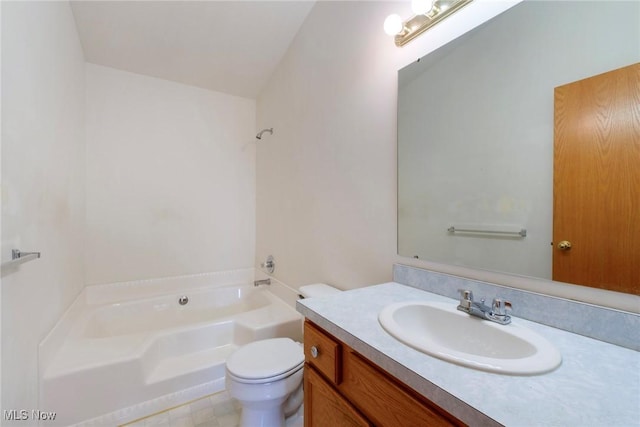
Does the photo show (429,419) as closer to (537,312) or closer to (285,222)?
(537,312)

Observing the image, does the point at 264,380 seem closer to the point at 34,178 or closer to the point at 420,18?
the point at 34,178

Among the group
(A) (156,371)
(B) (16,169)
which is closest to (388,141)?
(B) (16,169)

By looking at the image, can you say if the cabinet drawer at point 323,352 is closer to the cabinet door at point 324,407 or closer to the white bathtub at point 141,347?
the cabinet door at point 324,407

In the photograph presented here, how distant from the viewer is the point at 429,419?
1.82 feet

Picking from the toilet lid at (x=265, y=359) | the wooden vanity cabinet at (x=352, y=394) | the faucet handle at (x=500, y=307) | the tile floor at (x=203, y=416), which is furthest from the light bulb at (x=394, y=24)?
the tile floor at (x=203, y=416)

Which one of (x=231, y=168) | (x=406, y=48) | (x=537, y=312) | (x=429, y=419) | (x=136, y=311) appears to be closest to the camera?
(x=429, y=419)

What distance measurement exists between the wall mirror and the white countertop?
26 cm

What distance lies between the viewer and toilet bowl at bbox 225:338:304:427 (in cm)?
127

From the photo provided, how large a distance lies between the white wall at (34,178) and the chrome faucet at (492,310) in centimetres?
163

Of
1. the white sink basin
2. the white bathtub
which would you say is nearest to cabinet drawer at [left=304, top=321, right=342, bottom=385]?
the white sink basin

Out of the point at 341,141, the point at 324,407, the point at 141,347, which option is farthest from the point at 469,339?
the point at 141,347

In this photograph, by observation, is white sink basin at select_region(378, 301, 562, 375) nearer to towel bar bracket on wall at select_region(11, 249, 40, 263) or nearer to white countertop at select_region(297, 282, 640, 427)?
white countertop at select_region(297, 282, 640, 427)

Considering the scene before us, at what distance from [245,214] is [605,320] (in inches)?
112

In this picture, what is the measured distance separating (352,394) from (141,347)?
1.51 metres
